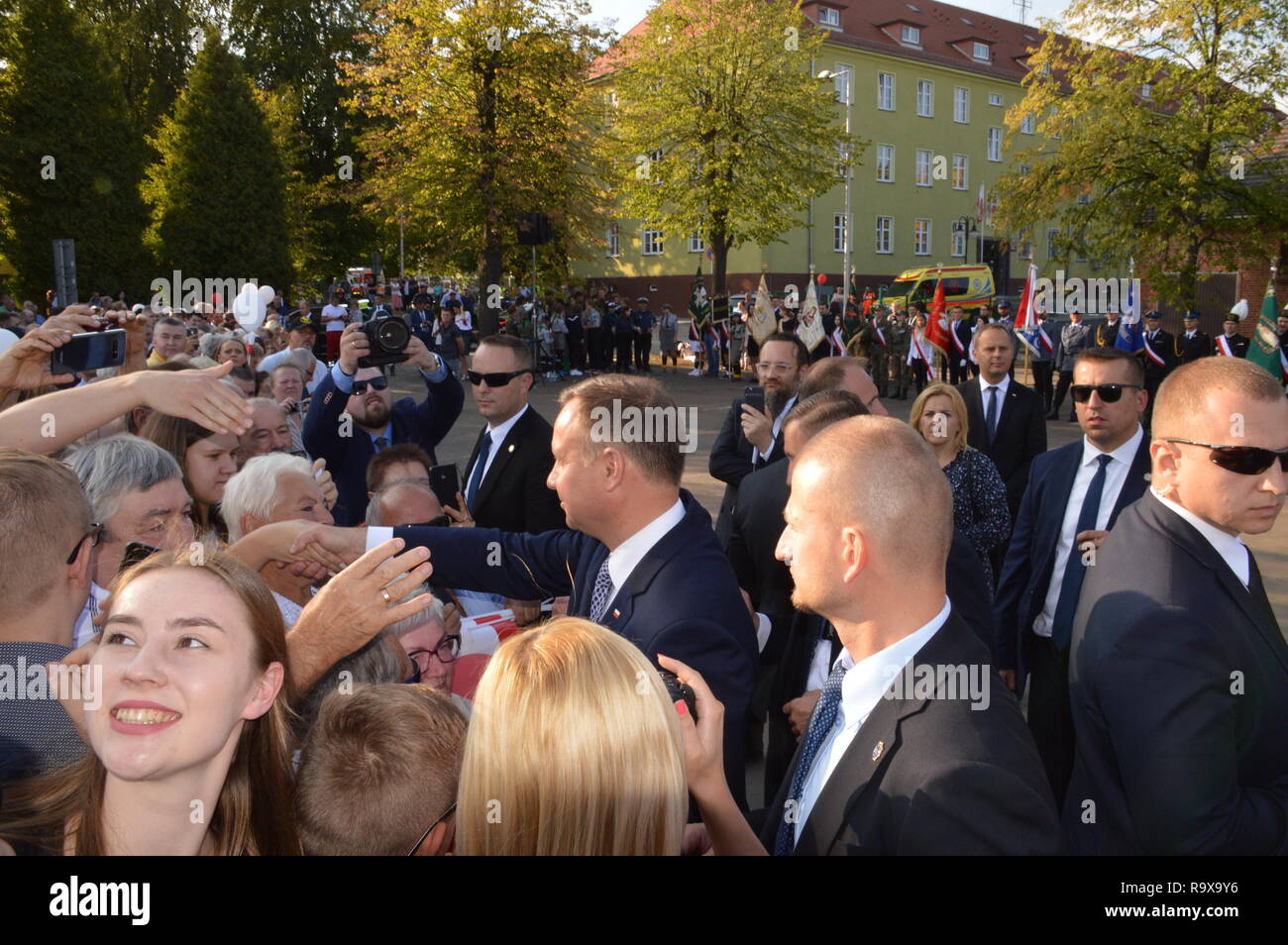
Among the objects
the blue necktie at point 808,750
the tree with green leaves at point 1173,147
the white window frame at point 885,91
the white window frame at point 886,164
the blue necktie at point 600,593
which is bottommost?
the blue necktie at point 808,750

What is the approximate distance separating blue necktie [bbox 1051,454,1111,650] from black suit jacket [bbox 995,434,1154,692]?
84mm

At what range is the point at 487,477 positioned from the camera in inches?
203

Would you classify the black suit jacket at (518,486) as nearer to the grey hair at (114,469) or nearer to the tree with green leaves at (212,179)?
the grey hair at (114,469)

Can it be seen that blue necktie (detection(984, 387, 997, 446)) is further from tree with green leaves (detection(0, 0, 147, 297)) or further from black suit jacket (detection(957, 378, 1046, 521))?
tree with green leaves (detection(0, 0, 147, 297))

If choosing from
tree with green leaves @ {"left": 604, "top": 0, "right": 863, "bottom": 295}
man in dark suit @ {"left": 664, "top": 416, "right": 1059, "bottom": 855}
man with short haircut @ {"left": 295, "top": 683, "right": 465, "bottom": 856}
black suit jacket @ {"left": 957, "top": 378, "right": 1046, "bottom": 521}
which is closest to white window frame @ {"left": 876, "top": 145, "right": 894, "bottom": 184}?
tree with green leaves @ {"left": 604, "top": 0, "right": 863, "bottom": 295}

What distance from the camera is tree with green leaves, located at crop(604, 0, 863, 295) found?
96.0 feet

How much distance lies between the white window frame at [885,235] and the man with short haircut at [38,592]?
46.5 metres

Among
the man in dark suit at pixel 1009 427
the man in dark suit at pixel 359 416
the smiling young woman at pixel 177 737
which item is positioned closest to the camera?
the smiling young woman at pixel 177 737

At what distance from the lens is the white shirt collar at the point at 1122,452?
4.41 metres

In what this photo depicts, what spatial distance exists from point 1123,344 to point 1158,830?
1694 cm

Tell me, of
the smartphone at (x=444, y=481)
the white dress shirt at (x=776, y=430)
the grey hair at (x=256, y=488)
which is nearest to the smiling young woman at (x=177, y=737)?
the grey hair at (x=256, y=488)

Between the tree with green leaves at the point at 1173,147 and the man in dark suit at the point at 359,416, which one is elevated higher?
the tree with green leaves at the point at 1173,147

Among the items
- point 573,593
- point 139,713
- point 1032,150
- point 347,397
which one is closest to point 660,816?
point 139,713

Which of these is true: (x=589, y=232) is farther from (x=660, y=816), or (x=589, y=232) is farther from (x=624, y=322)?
(x=660, y=816)
